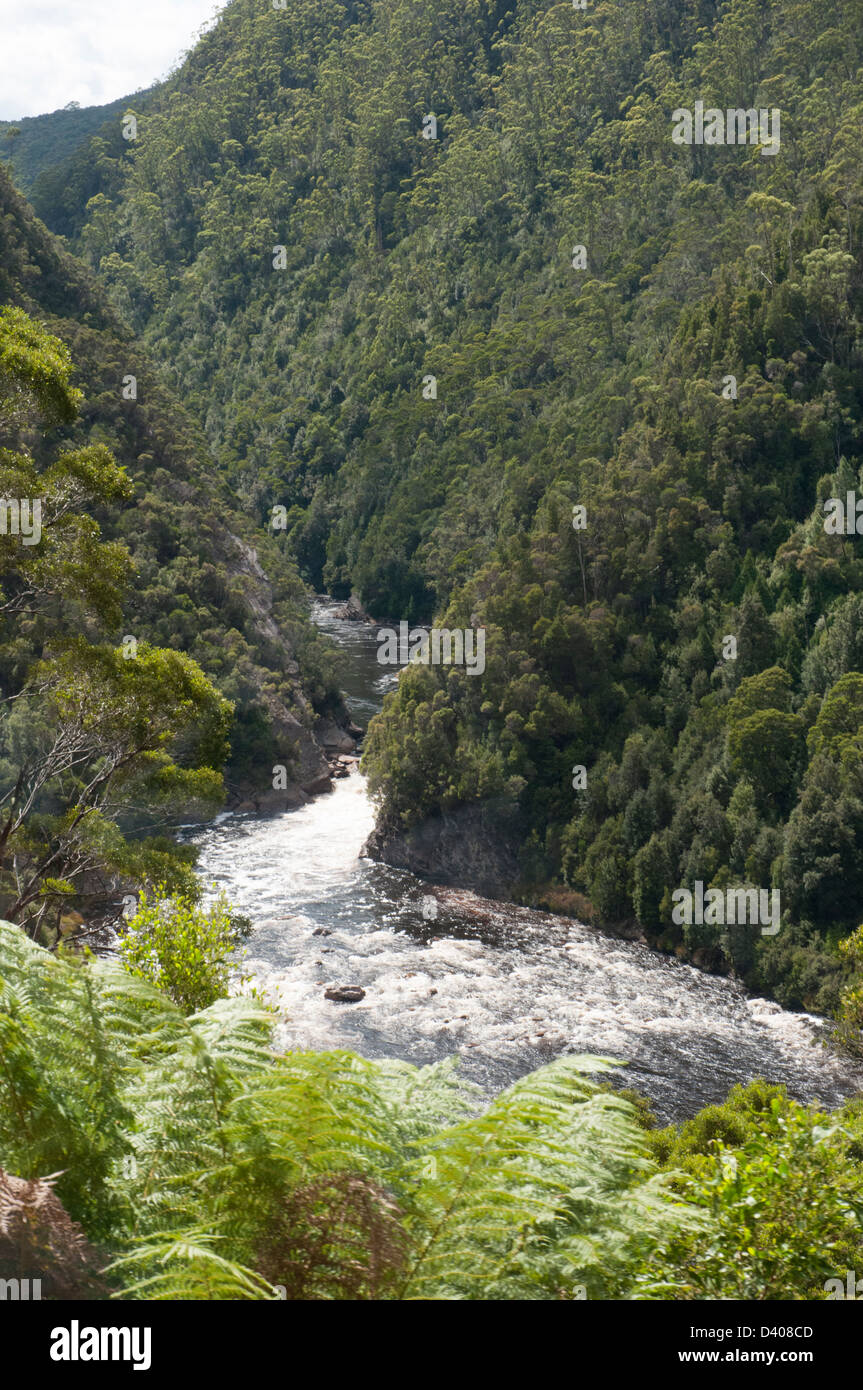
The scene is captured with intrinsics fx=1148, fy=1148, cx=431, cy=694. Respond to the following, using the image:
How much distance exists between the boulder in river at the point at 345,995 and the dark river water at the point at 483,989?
0.39 m

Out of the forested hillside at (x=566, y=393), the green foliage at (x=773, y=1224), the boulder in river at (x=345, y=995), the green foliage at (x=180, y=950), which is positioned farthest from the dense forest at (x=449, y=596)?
the boulder in river at (x=345, y=995)

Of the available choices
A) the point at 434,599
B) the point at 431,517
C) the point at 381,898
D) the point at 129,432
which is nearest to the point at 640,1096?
the point at 381,898

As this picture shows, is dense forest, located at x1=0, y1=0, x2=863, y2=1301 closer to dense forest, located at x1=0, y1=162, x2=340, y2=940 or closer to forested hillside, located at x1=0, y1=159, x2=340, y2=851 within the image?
dense forest, located at x1=0, y1=162, x2=340, y2=940

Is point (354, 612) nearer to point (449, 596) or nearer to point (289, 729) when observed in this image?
point (449, 596)

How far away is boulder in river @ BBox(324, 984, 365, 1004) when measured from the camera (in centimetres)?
4003

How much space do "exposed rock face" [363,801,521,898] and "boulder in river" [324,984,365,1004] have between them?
15119mm

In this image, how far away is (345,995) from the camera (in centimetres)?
4019

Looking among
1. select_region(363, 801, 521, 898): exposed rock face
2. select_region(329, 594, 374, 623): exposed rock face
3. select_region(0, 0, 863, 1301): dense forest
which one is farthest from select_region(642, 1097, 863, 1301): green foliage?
select_region(329, 594, 374, 623): exposed rock face

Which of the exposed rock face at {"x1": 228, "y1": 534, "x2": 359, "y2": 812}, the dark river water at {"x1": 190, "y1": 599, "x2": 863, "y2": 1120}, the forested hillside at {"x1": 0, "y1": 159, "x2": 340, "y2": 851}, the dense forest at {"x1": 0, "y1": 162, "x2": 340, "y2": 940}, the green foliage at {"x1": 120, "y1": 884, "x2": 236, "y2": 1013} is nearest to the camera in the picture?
the dense forest at {"x1": 0, "y1": 162, "x2": 340, "y2": 940}

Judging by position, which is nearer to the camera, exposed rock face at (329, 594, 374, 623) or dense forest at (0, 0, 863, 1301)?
dense forest at (0, 0, 863, 1301)

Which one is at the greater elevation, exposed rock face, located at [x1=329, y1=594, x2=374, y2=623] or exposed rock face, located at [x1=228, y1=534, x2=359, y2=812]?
exposed rock face, located at [x1=329, y1=594, x2=374, y2=623]

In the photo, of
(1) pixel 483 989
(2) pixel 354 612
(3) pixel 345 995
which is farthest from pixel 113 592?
(2) pixel 354 612

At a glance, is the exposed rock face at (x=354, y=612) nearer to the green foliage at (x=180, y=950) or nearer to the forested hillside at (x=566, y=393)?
the forested hillside at (x=566, y=393)

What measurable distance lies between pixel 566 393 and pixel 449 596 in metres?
27.8
